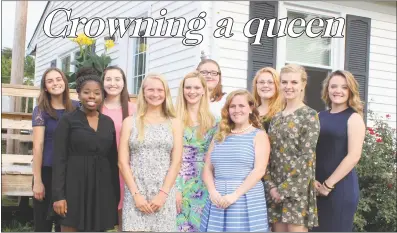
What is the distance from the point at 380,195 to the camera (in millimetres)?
6996

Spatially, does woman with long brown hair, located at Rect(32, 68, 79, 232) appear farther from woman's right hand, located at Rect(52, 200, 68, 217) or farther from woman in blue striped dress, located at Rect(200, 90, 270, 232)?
woman in blue striped dress, located at Rect(200, 90, 270, 232)

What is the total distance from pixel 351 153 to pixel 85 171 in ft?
5.90

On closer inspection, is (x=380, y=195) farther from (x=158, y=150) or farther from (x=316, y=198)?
(x=158, y=150)

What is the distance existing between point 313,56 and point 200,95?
4626 millimetres

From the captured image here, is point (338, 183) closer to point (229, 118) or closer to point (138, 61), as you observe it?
point (229, 118)

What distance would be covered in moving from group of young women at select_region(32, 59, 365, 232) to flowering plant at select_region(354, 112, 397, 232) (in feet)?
11.7

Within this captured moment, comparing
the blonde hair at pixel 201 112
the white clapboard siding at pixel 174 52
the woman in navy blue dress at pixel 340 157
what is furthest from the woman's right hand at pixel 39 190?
the white clapboard siding at pixel 174 52

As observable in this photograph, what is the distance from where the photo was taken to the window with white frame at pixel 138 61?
29.1 ft

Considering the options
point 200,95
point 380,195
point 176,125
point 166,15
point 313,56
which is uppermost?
point 166,15

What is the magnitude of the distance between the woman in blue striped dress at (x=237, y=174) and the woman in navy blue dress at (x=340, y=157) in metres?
0.42

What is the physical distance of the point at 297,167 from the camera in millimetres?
3387

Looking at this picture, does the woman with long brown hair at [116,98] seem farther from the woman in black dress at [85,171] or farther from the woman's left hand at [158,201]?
the woman's left hand at [158,201]

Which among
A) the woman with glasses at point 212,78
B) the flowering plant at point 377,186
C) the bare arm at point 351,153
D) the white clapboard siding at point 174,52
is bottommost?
the flowering plant at point 377,186

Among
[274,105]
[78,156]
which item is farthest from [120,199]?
[274,105]
